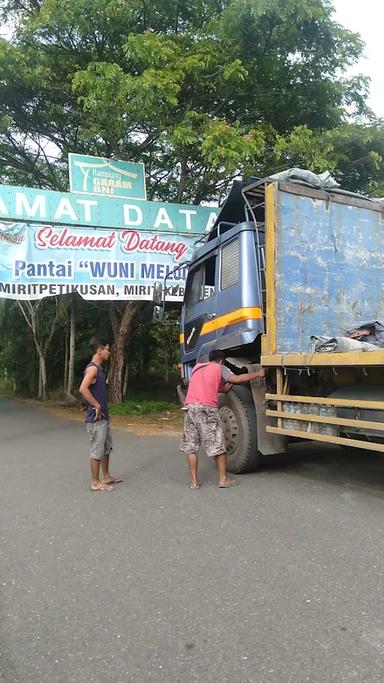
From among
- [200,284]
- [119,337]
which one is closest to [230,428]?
[200,284]

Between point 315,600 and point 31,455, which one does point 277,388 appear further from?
point 31,455

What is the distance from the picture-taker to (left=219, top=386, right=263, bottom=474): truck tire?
580cm

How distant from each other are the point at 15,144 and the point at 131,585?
41.7ft

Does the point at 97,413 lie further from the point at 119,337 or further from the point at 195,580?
the point at 119,337

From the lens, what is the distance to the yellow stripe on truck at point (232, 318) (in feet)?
18.8

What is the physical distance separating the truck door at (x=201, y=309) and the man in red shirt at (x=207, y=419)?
36.8 inches

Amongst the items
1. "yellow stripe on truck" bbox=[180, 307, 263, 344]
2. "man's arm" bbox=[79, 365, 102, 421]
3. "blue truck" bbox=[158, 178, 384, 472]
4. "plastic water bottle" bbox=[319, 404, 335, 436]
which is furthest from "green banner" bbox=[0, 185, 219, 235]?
"plastic water bottle" bbox=[319, 404, 335, 436]

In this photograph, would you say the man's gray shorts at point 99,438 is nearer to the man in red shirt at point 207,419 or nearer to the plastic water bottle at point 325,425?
the man in red shirt at point 207,419

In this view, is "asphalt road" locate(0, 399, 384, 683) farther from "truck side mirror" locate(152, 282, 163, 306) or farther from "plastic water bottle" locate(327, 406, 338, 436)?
"truck side mirror" locate(152, 282, 163, 306)

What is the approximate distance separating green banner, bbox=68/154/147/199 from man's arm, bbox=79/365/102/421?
18.3 ft

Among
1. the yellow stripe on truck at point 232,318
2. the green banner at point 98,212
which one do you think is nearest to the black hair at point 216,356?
the yellow stripe on truck at point 232,318

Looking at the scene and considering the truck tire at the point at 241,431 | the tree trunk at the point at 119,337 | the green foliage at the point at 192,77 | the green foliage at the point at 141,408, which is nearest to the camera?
the truck tire at the point at 241,431

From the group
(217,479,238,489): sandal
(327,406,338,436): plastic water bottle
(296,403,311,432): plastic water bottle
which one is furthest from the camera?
(217,479,238,489): sandal

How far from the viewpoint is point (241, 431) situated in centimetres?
588
